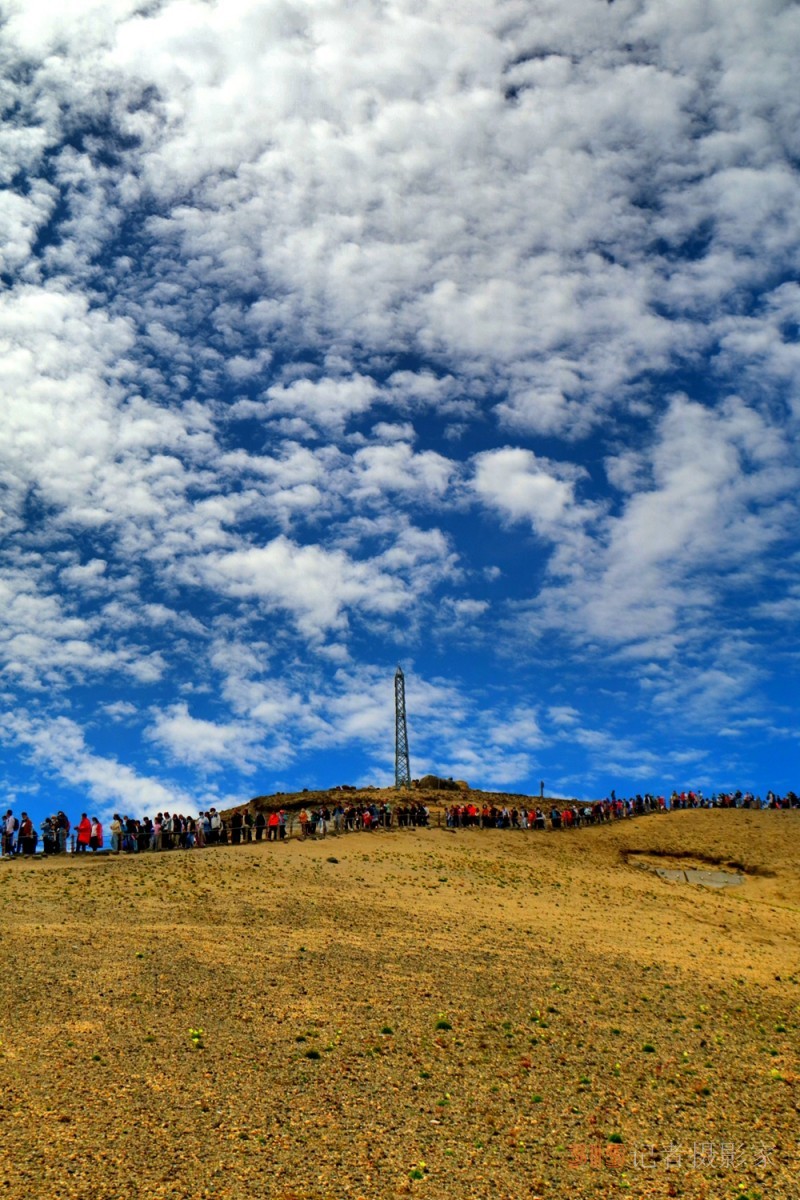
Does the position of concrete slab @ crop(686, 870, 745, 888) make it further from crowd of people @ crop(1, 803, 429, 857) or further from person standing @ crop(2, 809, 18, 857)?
person standing @ crop(2, 809, 18, 857)

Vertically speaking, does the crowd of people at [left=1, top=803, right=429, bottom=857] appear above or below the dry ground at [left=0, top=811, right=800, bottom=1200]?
above

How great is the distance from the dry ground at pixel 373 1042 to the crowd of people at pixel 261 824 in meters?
2.40

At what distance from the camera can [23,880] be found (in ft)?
96.7

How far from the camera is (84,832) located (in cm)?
3600

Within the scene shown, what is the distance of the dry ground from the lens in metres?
13.0

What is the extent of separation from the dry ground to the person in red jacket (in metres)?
2.26

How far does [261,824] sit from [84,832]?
8613 millimetres

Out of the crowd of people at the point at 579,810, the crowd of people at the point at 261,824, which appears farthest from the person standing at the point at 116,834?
the crowd of people at the point at 579,810

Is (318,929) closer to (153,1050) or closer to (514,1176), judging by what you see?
(153,1050)

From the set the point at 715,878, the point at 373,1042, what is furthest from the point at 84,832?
the point at 715,878

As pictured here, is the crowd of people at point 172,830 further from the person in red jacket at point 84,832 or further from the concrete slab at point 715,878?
the concrete slab at point 715,878

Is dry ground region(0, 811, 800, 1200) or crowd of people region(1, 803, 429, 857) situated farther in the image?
crowd of people region(1, 803, 429, 857)

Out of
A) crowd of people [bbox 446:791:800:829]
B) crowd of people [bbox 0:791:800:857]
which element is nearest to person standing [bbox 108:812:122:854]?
crowd of people [bbox 0:791:800:857]

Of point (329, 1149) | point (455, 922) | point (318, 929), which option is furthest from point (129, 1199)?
point (455, 922)
